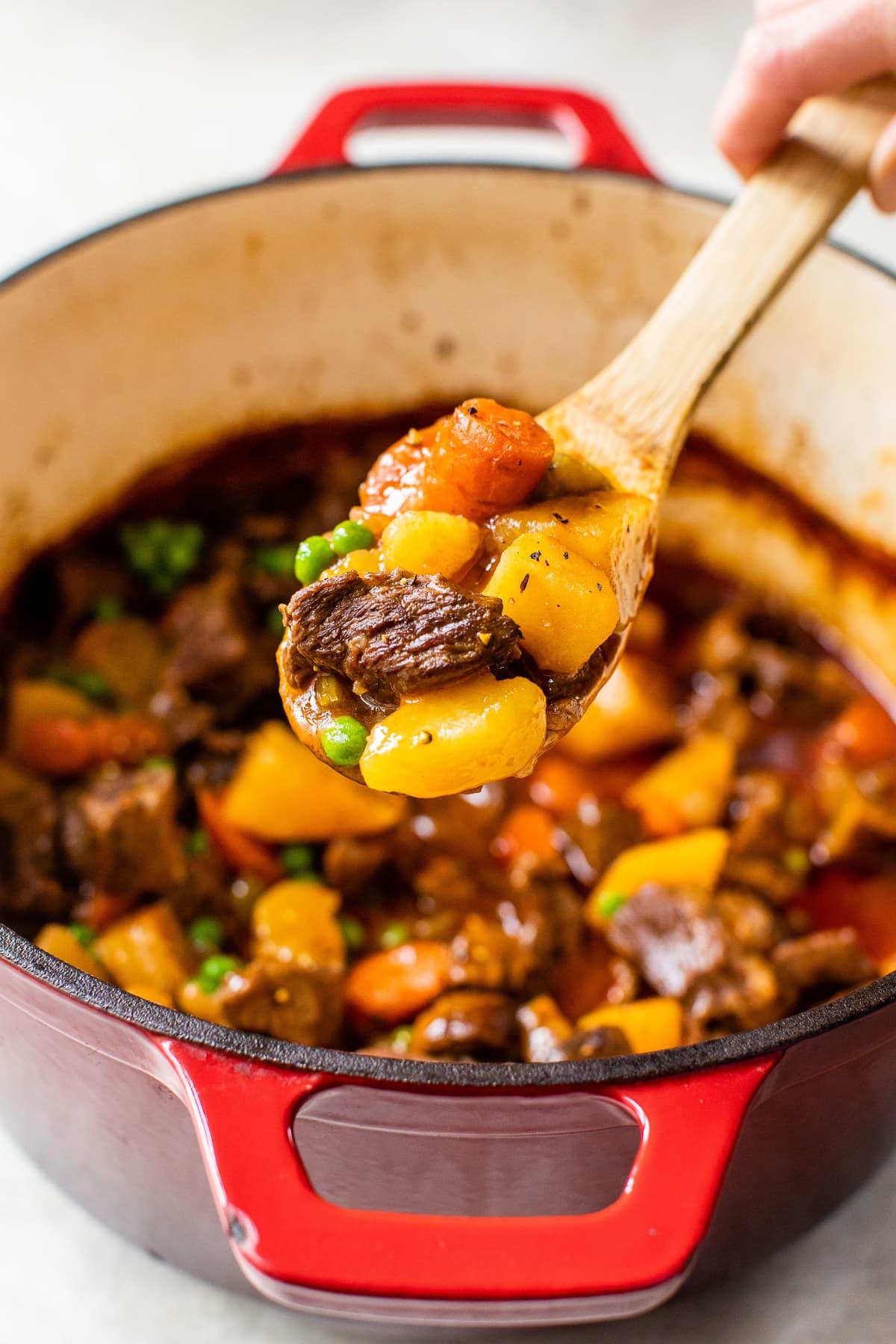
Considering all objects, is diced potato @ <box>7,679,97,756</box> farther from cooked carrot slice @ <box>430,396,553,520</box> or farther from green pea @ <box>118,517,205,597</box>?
cooked carrot slice @ <box>430,396,553,520</box>

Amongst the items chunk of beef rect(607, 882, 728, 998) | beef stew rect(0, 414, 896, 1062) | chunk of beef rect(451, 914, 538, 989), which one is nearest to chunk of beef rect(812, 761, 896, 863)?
beef stew rect(0, 414, 896, 1062)

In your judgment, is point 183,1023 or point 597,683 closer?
point 183,1023

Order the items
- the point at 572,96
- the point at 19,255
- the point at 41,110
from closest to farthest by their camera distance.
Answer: the point at 572,96 → the point at 19,255 → the point at 41,110

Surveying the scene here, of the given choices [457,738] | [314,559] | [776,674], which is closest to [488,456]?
[314,559]

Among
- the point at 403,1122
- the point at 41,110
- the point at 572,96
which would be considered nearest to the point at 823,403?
the point at 572,96

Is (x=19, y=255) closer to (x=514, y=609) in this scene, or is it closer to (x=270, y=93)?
(x=270, y=93)

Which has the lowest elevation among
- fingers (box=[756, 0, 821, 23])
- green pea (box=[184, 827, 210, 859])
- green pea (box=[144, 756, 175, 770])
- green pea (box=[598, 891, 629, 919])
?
green pea (box=[598, 891, 629, 919])

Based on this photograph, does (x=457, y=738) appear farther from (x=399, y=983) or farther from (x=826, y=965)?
(x=826, y=965)
